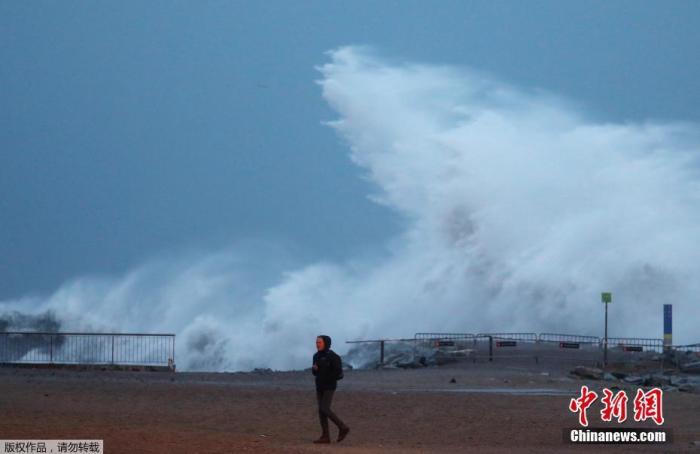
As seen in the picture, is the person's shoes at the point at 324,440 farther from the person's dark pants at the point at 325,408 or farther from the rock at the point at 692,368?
the rock at the point at 692,368

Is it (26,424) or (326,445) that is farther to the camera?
(26,424)

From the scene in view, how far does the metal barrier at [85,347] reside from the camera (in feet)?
118

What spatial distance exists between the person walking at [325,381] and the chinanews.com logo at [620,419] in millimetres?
4260

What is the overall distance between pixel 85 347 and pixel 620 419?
21627mm

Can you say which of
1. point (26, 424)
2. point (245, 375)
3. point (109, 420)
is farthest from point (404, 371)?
point (26, 424)

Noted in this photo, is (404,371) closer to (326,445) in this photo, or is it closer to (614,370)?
(614,370)

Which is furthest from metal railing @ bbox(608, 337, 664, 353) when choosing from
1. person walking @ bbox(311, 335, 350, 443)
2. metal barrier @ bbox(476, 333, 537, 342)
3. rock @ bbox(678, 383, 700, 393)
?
person walking @ bbox(311, 335, 350, 443)

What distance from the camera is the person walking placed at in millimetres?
17016

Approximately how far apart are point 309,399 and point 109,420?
5.85 metres

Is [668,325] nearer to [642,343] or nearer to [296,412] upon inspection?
[642,343]

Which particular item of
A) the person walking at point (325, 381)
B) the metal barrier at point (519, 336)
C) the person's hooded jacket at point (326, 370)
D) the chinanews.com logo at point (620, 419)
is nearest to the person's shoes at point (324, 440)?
the person walking at point (325, 381)

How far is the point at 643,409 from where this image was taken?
2075cm

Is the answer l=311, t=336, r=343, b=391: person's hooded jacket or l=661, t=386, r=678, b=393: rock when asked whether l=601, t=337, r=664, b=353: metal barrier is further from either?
l=311, t=336, r=343, b=391: person's hooded jacket

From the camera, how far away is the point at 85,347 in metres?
36.6
